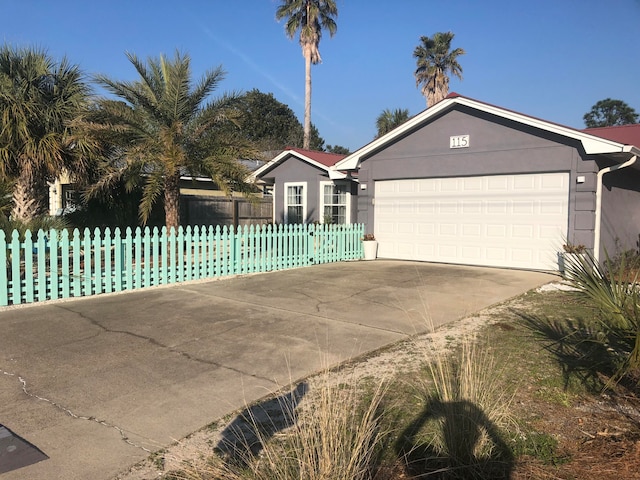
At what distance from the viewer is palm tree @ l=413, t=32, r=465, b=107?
121 feet

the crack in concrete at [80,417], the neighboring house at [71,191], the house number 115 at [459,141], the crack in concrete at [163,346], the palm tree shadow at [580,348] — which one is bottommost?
the crack in concrete at [80,417]

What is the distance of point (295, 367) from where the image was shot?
16.1ft

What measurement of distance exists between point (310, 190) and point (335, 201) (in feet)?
3.22

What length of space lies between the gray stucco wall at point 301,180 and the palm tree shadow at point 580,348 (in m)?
11.3

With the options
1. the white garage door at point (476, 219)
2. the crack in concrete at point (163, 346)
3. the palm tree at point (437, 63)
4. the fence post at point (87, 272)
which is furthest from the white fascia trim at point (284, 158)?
the palm tree at point (437, 63)

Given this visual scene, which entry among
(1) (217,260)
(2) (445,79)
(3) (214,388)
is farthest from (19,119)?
(2) (445,79)

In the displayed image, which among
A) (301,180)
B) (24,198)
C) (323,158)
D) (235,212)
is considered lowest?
(235,212)

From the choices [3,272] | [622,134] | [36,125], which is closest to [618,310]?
[3,272]

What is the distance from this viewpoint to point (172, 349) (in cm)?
548

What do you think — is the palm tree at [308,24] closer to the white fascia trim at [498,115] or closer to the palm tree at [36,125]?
the white fascia trim at [498,115]

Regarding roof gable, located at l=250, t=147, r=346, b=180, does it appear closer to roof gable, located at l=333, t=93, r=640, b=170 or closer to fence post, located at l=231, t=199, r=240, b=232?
fence post, located at l=231, t=199, r=240, b=232

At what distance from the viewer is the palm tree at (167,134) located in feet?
34.7

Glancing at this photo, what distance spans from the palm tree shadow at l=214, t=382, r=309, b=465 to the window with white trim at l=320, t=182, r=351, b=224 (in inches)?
527

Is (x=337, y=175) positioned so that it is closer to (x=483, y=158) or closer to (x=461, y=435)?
(x=483, y=158)
